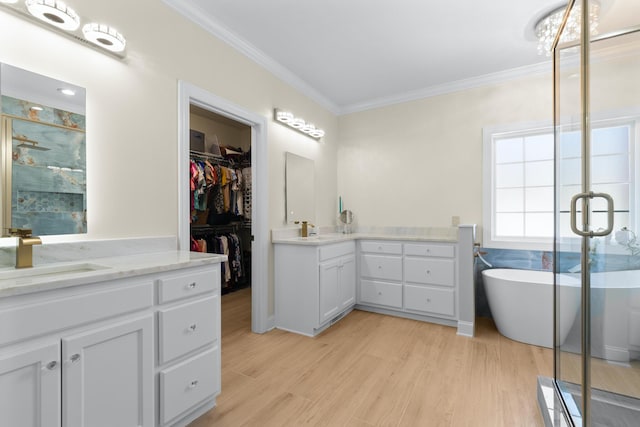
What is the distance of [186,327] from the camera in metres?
1.52

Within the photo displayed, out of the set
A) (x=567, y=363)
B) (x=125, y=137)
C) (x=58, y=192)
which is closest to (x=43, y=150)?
(x=58, y=192)

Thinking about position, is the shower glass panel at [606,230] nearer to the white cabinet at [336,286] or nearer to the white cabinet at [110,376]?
the white cabinet at [336,286]

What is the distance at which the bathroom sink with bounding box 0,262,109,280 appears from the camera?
1247 mm

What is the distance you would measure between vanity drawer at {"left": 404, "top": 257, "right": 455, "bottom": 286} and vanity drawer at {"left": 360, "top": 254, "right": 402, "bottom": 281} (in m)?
0.09

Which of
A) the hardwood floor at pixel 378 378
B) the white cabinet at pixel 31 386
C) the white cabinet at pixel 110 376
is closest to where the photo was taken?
the white cabinet at pixel 31 386

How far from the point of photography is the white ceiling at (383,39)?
7.20ft

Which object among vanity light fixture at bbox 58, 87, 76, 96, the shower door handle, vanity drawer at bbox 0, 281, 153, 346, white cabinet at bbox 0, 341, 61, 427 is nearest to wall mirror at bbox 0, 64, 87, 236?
vanity light fixture at bbox 58, 87, 76, 96

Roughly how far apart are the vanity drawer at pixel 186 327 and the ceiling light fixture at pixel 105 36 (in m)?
1.48

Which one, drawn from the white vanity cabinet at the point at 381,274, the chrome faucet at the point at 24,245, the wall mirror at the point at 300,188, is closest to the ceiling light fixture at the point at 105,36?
the chrome faucet at the point at 24,245

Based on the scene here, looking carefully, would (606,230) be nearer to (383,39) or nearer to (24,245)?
(383,39)

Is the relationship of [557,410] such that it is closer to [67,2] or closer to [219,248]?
[67,2]

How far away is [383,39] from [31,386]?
307cm

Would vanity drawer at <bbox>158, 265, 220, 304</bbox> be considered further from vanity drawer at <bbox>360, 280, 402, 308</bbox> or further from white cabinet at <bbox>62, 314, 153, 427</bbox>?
vanity drawer at <bbox>360, 280, 402, 308</bbox>

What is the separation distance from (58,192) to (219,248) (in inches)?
100
